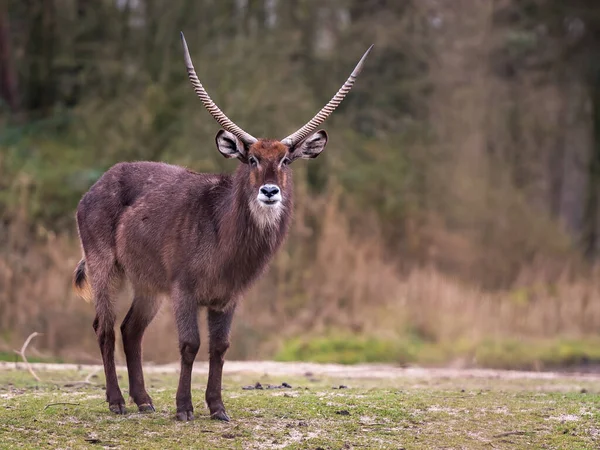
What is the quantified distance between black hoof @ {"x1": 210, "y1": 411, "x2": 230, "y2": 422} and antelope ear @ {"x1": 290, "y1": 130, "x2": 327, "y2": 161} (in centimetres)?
199

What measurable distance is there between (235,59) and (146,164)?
1087 centimetres

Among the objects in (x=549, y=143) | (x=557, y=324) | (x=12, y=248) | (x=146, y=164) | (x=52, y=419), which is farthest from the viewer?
(x=549, y=143)

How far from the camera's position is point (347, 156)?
2119cm

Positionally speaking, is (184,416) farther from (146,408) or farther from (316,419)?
(316,419)

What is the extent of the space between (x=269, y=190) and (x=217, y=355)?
1.35 metres

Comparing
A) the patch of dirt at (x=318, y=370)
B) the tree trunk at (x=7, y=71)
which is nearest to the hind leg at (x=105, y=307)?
the patch of dirt at (x=318, y=370)

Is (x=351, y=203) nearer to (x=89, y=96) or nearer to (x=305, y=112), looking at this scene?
(x=305, y=112)

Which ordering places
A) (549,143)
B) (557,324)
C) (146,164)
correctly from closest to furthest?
(146,164) → (557,324) → (549,143)

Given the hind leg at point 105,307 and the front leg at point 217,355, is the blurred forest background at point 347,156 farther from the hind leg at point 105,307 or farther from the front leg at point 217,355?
the front leg at point 217,355

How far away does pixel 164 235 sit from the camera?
812 cm

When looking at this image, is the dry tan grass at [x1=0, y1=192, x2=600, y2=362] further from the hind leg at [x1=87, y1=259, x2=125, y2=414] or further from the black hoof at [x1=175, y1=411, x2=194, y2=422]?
the black hoof at [x1=175, y1=411, x2=194, y2=422]

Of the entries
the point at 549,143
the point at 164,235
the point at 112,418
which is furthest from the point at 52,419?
the point at 549,143

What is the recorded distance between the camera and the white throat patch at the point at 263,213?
7.71 metres

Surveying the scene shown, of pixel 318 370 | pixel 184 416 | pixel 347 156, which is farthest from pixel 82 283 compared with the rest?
pixel 347 156
